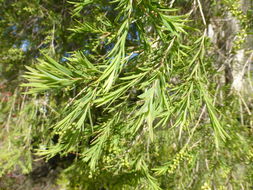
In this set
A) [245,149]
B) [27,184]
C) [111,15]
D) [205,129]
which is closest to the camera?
[245,149]

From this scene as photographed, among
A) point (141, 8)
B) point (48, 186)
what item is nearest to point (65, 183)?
point (48, 186)

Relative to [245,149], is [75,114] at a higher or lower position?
higher

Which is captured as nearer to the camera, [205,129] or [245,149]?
[245,149]

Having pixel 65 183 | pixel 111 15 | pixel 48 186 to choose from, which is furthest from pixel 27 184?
pixel 111 15

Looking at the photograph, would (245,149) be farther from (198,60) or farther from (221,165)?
(198,60)

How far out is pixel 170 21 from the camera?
0.49 metres

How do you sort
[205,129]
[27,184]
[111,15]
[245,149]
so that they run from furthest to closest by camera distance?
[27,184] → [111,15] → [205,129] → [245,149]

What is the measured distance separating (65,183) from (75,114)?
3330 millimetres

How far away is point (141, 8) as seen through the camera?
52 centimetres

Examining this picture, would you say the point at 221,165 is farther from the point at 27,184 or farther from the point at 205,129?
the point at 27,184

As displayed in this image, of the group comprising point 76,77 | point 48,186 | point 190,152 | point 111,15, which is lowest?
point 48,186

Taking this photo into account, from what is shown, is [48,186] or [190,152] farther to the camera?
[48,186]

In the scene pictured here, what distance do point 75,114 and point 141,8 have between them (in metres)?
0.35

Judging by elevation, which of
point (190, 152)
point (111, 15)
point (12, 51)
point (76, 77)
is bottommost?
point (190, 152)
